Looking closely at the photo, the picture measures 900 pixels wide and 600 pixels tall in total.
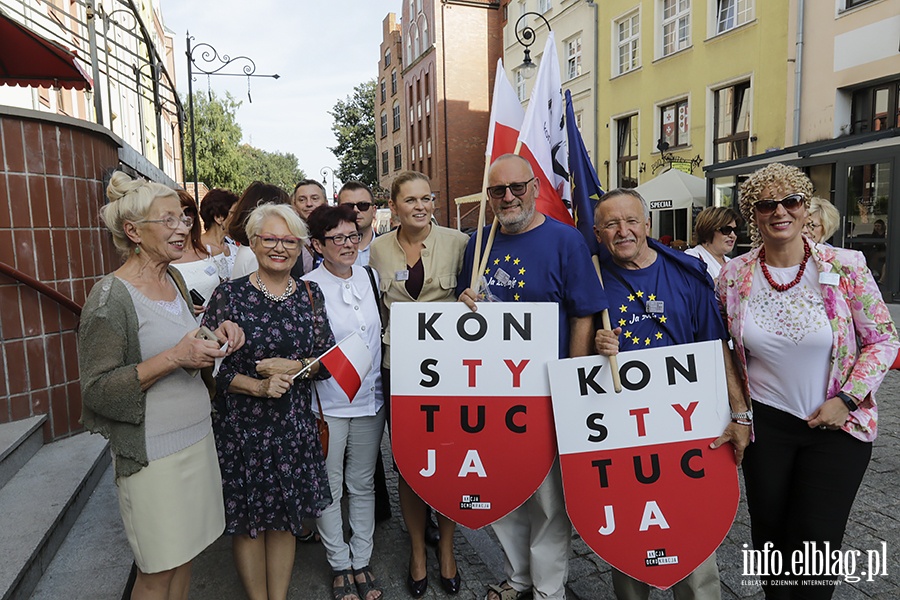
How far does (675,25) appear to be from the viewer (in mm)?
17750

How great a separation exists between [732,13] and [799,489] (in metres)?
16.9

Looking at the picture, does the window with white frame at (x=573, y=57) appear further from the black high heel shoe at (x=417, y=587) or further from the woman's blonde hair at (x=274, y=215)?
the black high heel shoe at (x=417, y=587)

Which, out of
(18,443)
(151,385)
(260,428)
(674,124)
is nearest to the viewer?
(151,385)

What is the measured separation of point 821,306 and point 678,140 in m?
17.1

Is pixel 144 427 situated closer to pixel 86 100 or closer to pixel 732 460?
pixel 732 460

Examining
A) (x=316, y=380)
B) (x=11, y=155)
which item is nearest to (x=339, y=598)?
(x=316, y=380)

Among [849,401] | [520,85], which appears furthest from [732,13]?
[849,401]

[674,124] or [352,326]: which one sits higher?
[674,124]

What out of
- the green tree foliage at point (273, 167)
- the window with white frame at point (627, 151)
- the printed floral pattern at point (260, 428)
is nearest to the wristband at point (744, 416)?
the printed floral pattern at point (260, 428)

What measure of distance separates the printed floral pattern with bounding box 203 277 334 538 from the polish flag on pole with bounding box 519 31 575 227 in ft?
5.09

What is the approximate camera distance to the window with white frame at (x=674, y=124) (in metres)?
Answer: 17.5

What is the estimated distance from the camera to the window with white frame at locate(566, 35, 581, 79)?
22891 millimetres

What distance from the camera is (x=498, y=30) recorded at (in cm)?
3666

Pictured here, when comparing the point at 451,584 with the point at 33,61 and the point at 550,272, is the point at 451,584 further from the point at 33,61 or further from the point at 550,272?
the point at 33,61
